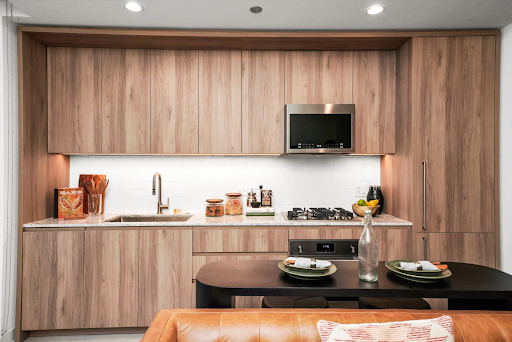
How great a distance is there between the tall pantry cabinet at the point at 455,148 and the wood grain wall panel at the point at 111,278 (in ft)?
7.87

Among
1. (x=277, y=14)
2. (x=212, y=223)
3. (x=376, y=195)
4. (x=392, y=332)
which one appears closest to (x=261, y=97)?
(x=277, y=14)

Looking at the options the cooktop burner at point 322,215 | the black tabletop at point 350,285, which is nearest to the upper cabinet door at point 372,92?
the cooktop burner at point 322,215

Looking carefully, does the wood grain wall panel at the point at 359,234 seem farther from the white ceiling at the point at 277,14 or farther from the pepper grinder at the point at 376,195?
the white ceiling at the point at 277,14

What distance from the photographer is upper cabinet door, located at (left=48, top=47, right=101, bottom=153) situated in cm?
283

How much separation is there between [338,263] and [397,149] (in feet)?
5.75

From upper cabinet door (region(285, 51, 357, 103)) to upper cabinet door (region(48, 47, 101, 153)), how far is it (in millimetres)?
1790

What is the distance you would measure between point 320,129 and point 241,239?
1.21 m

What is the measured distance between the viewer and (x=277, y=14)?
2.42 m

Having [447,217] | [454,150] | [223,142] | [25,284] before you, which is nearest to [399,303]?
[447,217]

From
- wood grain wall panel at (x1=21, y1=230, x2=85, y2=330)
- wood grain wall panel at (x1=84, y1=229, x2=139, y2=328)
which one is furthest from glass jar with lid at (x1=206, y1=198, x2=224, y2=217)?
wood grain wall panel at (x1=21, y1=230, x2=85, y2=330)

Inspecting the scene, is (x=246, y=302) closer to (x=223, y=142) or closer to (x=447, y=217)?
(x=223, y=142)

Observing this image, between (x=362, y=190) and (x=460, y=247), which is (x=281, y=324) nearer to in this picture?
(x=460, y=247)

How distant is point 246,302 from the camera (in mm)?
2619

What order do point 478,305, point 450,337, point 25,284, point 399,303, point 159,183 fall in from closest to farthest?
point 450,337
point 478,305
point 399,303
point 25,284
point 159,183
